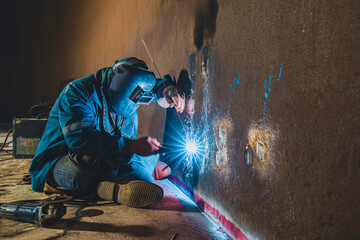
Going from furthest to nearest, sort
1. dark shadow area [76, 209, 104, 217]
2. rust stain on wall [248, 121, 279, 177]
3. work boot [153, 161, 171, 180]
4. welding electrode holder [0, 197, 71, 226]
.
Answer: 1. work boot [153, 161, 171, 180]
2. dark shadow area [76, 209, 104, 217]
3. welding electrode holder [0, 197, 71, 226]
4. rust stain on wall [248, 121, 279, 177]

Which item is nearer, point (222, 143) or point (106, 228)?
point (106, 228)

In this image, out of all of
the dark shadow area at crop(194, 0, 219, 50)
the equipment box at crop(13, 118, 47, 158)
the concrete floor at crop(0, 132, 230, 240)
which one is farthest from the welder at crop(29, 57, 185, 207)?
the equipment box at crop(13, 118, 47, 158)

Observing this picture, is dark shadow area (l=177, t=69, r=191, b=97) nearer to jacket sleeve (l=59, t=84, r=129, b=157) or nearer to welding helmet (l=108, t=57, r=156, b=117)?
welding helmet (l=108, t=57, r=156, b=117)

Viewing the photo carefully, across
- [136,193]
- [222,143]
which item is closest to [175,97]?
[222,143]

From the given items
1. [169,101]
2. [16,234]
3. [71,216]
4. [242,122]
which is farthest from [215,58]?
[16,234]

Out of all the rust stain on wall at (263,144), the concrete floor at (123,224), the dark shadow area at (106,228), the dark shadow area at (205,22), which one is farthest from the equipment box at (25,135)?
the rust stain on wall at (263,144)

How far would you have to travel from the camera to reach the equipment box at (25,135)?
12.8 feet

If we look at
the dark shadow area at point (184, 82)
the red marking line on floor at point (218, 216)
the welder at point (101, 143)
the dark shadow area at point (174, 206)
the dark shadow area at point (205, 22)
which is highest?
the dark shadow area at point (205, 22)

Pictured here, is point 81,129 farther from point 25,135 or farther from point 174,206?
point 25,135

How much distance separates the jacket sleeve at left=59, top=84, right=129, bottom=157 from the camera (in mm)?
1900

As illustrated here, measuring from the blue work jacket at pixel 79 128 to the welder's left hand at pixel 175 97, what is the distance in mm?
534

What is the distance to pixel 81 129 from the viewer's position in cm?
190

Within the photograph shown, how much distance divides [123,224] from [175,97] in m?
1.16

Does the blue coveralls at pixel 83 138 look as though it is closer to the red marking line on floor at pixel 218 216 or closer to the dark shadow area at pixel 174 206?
the dark shadow area at pixel 174 206
